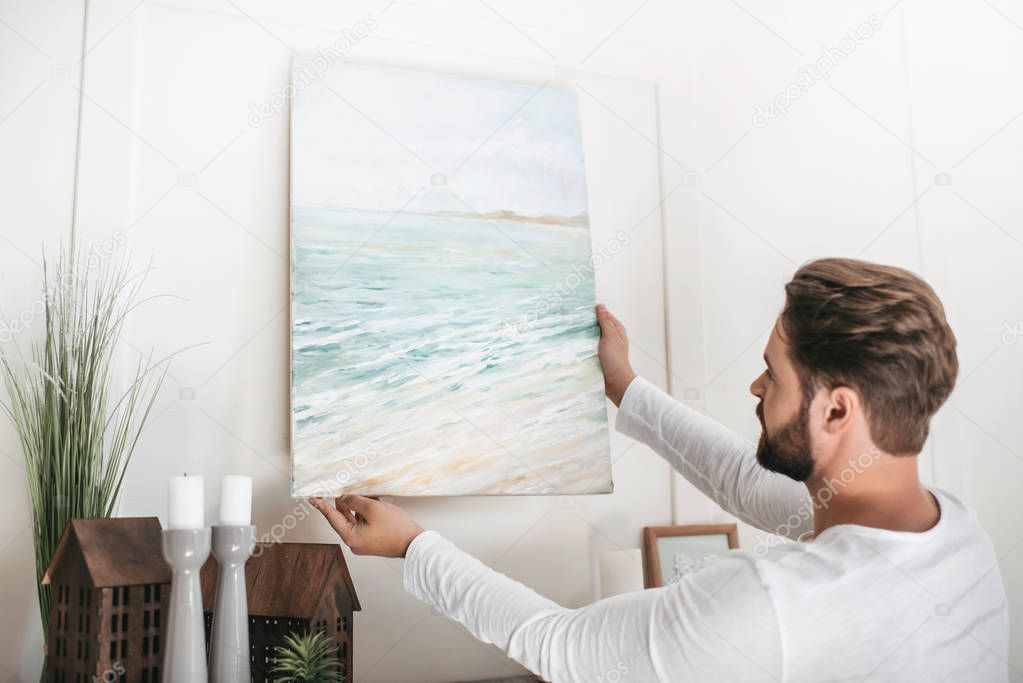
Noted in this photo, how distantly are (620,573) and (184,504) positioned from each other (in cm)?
88

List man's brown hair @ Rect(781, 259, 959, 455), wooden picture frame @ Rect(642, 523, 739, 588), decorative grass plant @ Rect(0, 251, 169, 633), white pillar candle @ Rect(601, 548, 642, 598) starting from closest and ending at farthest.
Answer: man's brown hair @ Rect(781, 259, 959, 455)
decorative grass plant @ Rect(0, 251, 169, 633)
white pillar candle @ Rect(601, 548, 642, 598)
wooden picture frame @ Rect(642, 523, 739, 588)

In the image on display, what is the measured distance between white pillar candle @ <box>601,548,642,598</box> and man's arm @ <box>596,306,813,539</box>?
0.24m

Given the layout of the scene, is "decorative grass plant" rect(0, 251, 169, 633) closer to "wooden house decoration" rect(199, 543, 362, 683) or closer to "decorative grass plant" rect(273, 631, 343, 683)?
"wooden house decoration" rect(199, 543, 362, 683)

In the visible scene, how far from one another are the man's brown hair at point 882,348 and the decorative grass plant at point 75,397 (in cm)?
113

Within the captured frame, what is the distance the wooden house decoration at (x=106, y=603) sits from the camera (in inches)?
49.0

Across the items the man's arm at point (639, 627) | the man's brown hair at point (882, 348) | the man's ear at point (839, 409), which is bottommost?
the man's arm at point (639, 627)

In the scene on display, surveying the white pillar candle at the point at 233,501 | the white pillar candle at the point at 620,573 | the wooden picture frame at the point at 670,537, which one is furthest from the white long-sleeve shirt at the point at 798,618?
the wooden picture frame at the point at 670,537

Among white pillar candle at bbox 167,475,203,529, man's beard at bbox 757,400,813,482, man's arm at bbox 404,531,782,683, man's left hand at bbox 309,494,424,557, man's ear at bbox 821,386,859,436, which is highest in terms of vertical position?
man's ear at bbox 821,386,859,436

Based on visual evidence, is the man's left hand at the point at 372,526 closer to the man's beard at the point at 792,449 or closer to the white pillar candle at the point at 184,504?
the white pillar candle at the point at 184,504

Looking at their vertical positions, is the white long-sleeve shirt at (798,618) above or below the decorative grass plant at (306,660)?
above

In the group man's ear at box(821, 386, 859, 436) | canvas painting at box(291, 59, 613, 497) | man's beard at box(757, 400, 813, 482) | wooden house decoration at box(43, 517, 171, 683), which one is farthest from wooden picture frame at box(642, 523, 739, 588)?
wooden house decoration at box(43, 517, 171, 683)

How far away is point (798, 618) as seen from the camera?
3.51 feet

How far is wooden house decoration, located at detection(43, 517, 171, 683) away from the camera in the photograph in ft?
4.09

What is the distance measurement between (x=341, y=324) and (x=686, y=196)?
90cm
